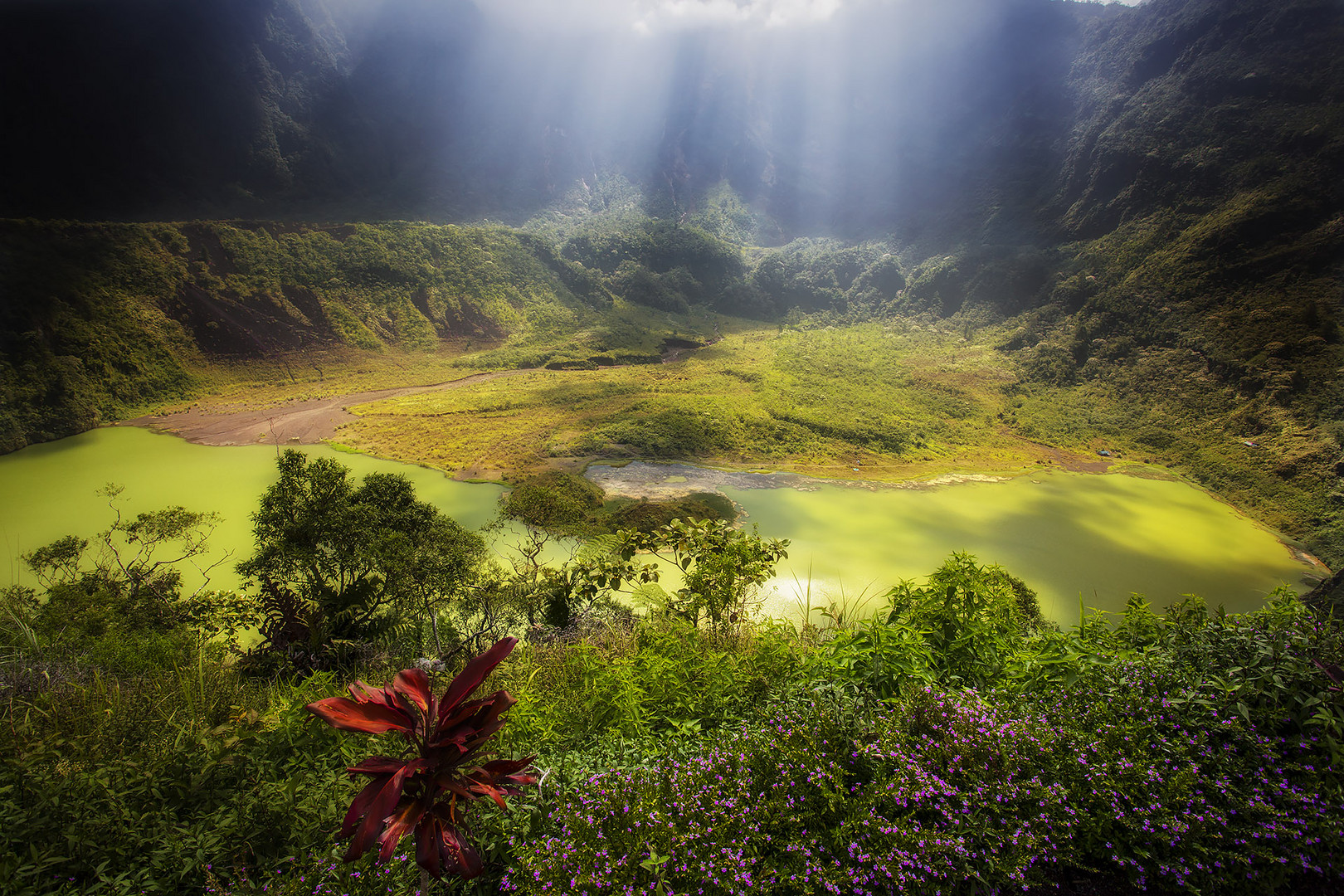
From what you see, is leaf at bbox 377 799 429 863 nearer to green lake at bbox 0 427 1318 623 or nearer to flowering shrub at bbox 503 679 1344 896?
flowering shrub at bbox 503 679 1344 896

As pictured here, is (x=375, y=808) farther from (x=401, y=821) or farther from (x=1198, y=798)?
(x=1198, y=798)

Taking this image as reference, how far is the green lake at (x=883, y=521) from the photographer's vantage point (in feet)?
36.8

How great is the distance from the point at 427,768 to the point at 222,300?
4067 cm

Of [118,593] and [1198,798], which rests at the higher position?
[1198,798]

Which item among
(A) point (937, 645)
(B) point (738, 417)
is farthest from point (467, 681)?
(B) point (738, 417)

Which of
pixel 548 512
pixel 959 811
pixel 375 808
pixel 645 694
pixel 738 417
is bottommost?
pixel 738 417

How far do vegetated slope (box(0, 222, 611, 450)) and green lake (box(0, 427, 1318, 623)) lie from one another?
4.52m

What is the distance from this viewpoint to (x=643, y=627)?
5.96 m

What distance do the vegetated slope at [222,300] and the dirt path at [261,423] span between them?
2086 millimetres

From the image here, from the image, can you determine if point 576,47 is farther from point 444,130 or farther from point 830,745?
point 830,745

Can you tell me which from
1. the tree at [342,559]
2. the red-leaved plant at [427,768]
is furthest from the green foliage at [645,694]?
the tree at [342,559]

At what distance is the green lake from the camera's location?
36.8ft

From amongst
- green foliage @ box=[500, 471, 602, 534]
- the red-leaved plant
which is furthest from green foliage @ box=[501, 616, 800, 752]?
green foliage @ box=[500, 471, 602, 534]

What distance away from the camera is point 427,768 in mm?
1720
